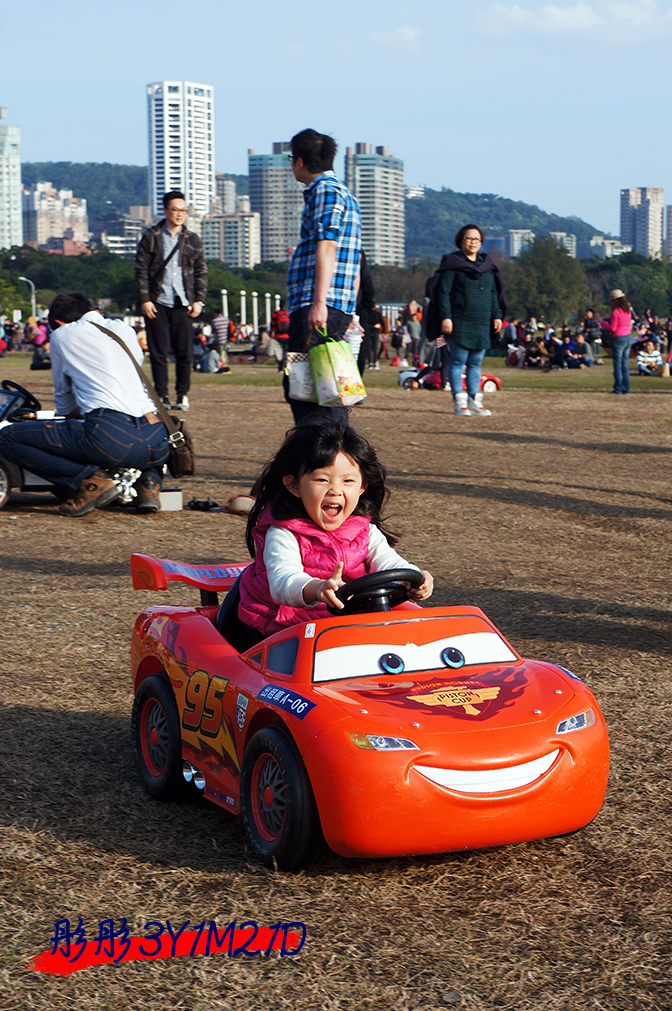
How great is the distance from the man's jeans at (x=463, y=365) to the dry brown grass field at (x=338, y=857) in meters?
5.71

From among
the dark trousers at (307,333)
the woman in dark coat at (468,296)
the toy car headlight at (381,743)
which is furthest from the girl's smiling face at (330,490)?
the woman in dark coat at (468,296)

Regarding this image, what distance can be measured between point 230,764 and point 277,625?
485 millimetres

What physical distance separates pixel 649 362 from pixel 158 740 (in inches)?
978

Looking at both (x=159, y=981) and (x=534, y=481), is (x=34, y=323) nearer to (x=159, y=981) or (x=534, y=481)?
(x=534, y=481)

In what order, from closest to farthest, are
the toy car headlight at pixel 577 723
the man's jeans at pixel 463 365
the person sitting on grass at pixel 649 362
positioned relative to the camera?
the toy car headlight at pixel 577 723, the man's jeans at pixel 463 365, the person sitting on grass at pixel 649 362

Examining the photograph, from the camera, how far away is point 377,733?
2.95 metres

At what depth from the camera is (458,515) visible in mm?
8797

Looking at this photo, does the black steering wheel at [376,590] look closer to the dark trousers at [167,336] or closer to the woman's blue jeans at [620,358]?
the dark trousers at [167,336]

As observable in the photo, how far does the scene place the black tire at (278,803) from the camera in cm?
298

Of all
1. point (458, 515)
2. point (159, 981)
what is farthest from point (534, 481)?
point (159, 981)

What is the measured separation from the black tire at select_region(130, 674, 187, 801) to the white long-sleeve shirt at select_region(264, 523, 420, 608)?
0.52 meters

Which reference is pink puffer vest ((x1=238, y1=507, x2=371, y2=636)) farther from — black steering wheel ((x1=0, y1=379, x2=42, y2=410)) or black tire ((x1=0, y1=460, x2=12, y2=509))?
black steering wheel ((x1=0, y1=379, x2=42, y2=410))

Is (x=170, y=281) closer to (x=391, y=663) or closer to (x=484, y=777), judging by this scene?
(x=391, y=663)

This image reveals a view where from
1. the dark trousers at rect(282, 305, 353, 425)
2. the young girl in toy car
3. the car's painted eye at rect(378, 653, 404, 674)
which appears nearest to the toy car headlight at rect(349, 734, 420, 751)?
the car's painted eye at rect(378, 653, 404, 674)
